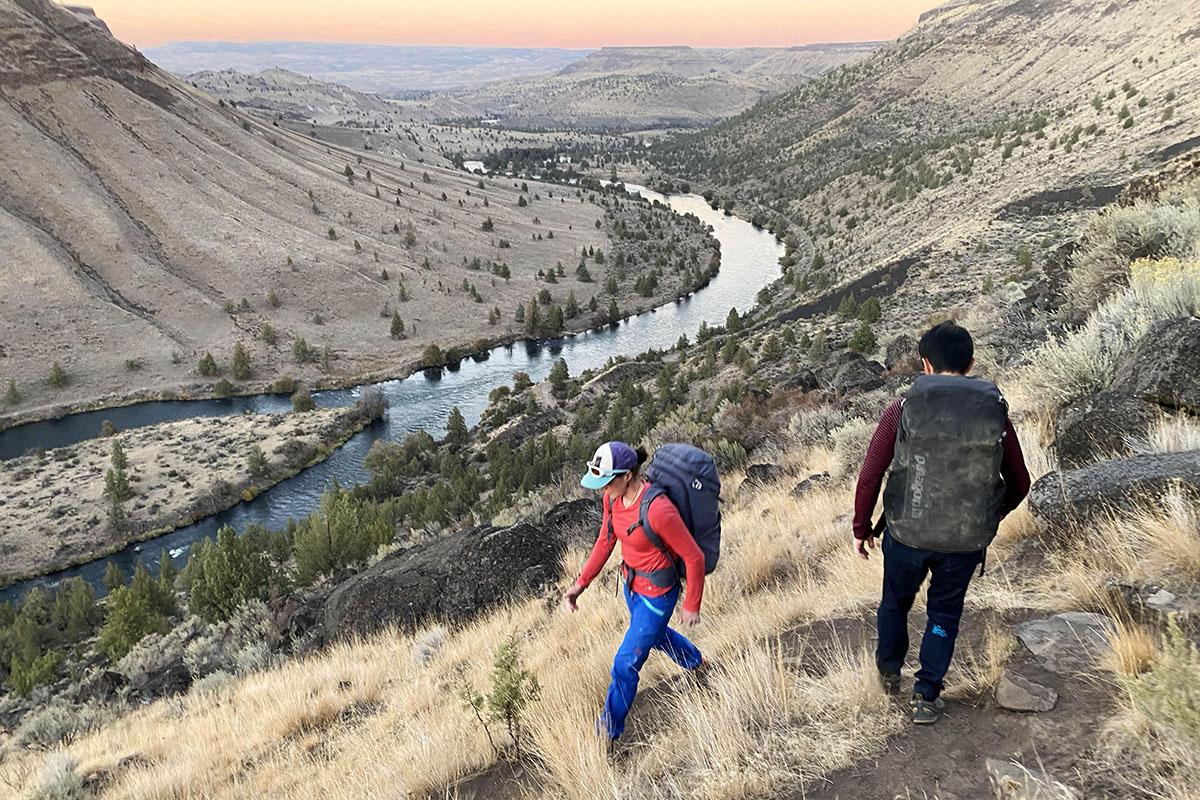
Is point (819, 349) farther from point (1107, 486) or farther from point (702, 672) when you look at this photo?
point (702, 672)

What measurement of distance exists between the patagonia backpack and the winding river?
100 ft

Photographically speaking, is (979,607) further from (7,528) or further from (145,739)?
(7,528)

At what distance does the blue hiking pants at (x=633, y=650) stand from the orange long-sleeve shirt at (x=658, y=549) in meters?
0.08

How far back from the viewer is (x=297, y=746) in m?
5.64

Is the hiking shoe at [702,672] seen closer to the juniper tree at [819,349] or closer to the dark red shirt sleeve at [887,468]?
the dark red shirt sleeve at [887,468]

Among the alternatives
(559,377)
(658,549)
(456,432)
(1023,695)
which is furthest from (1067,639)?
(559,377)

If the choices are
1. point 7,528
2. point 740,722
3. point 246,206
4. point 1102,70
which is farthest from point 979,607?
point 246,206

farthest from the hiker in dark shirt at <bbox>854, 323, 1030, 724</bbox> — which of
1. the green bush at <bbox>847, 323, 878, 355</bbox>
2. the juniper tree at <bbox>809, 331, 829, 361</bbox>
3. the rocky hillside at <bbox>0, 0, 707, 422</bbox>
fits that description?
the rocky hillside at <bbox>0, 0, 707, 422</bbox>

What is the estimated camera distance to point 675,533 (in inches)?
142

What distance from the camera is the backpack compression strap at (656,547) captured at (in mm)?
3652

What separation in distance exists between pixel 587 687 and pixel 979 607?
2.46 metres

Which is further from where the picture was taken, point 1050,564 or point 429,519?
point 429,519

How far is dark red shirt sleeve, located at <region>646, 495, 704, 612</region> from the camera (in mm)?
3600

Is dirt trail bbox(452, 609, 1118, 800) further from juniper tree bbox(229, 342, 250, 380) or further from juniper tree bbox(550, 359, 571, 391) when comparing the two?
juniper tree bbox(229, 342, 250, 380)
